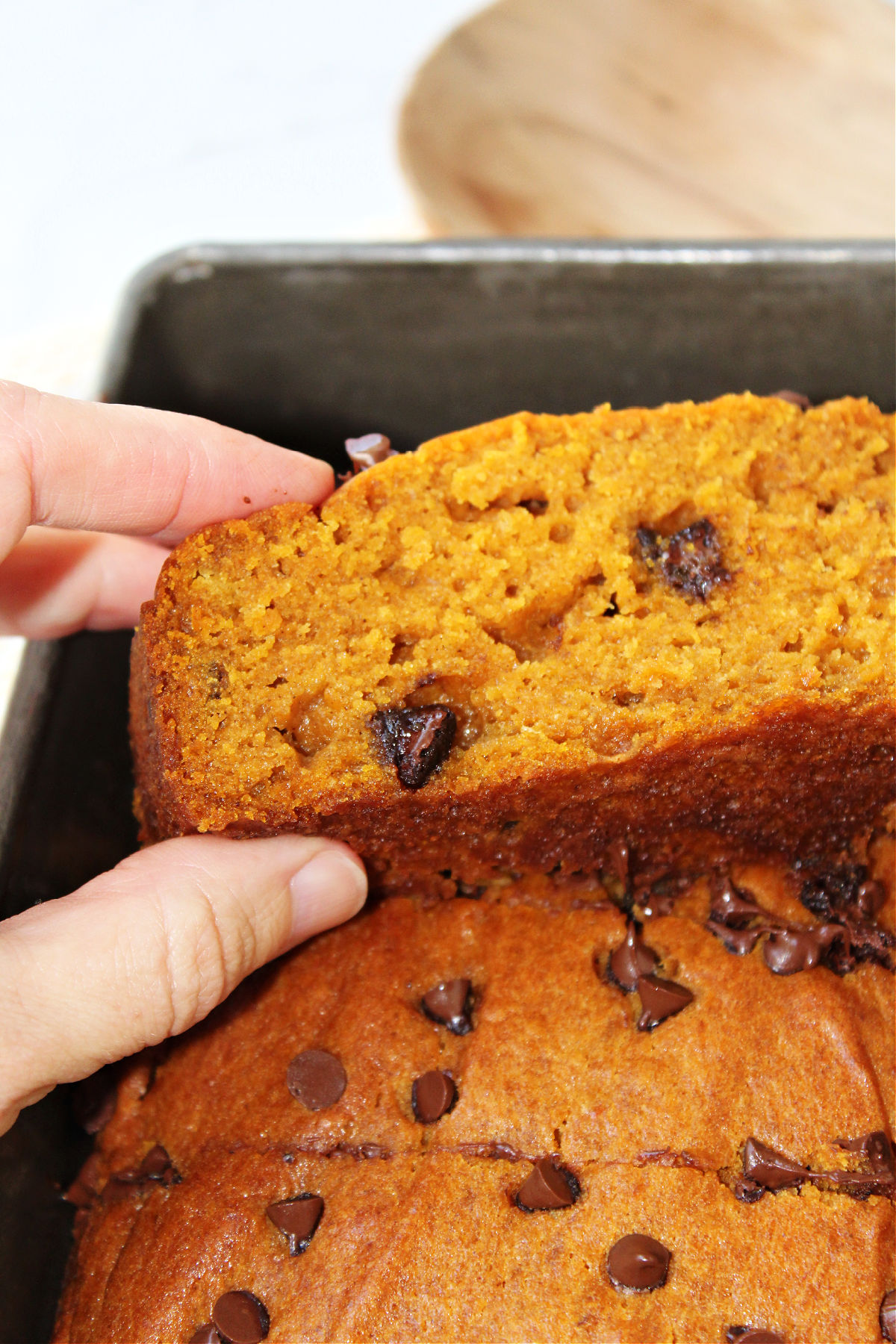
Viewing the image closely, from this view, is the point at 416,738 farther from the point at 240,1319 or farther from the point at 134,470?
the point at 240,1319

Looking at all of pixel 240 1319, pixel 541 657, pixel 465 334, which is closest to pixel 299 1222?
pixel 240 1319

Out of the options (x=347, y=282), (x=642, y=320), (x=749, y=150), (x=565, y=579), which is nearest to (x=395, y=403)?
(x=347, y=282)

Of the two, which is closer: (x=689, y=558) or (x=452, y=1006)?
(x=452, y=1006)

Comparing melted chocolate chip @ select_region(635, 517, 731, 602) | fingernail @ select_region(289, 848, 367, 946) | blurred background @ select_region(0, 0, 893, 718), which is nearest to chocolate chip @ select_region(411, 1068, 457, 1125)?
fingernail @ select_region(289, 848, 367, 946)

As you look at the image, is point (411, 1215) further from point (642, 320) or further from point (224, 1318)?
point (642, 320)

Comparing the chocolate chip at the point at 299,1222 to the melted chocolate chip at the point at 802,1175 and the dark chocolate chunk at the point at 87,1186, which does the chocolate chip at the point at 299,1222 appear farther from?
the melted chocolate chip at the point at 802,1175

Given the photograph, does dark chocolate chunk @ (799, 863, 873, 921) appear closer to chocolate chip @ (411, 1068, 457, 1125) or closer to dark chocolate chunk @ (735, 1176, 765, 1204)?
dark chocolate chunk @ (735, 1176, 765, 1204)
